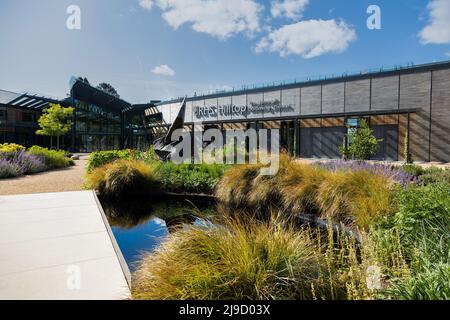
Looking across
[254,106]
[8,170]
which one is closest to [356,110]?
[254,106]

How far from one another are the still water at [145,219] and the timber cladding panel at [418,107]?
18.6 metres

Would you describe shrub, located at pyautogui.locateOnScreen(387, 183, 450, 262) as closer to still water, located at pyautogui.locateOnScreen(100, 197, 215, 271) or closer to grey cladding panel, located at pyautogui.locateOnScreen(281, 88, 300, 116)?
still water, located at pyautogui.locateOnScreen(100, 197, 215, 271)

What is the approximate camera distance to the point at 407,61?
21.3m

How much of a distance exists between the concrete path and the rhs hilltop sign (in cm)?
2462

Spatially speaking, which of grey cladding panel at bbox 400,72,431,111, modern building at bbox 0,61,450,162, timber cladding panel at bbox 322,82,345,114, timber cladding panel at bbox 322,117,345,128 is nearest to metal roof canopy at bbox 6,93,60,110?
modern building at bbox 0,61,450,162

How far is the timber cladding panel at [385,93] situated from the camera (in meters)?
21.6

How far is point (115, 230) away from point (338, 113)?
21955mm

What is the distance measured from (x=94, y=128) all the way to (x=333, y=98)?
3288 cm

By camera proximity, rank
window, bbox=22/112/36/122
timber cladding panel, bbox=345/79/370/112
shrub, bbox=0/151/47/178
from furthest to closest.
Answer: window, bbox=22/112/36/122 → timber cladding panel, bbox=345/79/370/112 → shrub, bbox=0/151/47/178

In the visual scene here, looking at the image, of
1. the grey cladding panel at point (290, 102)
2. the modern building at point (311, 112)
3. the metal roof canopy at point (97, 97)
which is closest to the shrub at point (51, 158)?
the modern building at point (311, 112)

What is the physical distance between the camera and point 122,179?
359 inches

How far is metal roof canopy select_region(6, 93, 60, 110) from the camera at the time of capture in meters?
37.8

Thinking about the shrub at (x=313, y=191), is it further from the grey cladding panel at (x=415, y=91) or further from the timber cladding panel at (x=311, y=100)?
the timber cladding panel at (x=311, y=100)

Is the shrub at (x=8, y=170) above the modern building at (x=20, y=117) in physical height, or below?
below
